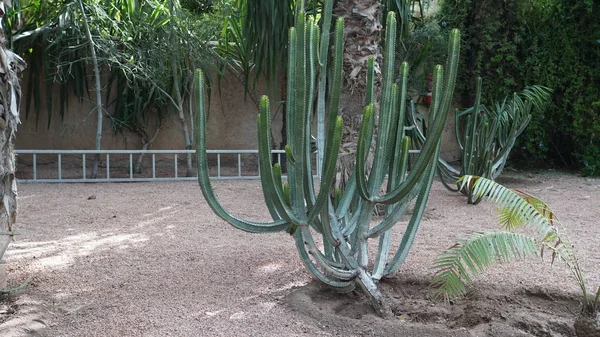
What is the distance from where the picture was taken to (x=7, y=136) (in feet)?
9.67

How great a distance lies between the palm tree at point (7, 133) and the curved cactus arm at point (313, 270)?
55.4 inches

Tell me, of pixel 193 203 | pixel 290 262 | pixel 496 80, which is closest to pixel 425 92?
pixel 496 80

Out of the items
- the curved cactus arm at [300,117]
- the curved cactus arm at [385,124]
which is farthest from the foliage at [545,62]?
the curved cactus arm at [300,117]

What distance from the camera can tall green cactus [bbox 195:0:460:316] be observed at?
2736 millimetres

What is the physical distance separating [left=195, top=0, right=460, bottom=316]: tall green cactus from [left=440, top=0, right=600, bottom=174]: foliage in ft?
20.9

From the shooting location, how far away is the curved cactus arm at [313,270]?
9.91 ft

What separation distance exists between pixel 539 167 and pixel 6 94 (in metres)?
8.17

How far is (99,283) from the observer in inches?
129

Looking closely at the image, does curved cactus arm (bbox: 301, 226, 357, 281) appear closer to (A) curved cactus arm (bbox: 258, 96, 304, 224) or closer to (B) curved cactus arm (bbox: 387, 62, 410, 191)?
(A) curved cactus arm (bbox: 258, 96, 304, 224)

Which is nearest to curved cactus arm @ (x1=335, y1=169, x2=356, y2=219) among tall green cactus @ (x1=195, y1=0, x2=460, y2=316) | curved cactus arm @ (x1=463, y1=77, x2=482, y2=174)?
tall green cactus @ (x1=195, y1=0, x2=460, y2=316)

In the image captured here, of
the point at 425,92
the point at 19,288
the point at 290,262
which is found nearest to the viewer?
the point at 19,288

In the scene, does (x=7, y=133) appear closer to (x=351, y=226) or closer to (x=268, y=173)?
(x=268, y=173)

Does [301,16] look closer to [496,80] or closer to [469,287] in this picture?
[469,287]

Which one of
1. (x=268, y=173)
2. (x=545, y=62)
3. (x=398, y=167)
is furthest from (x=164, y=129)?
(x=268, y=173)
